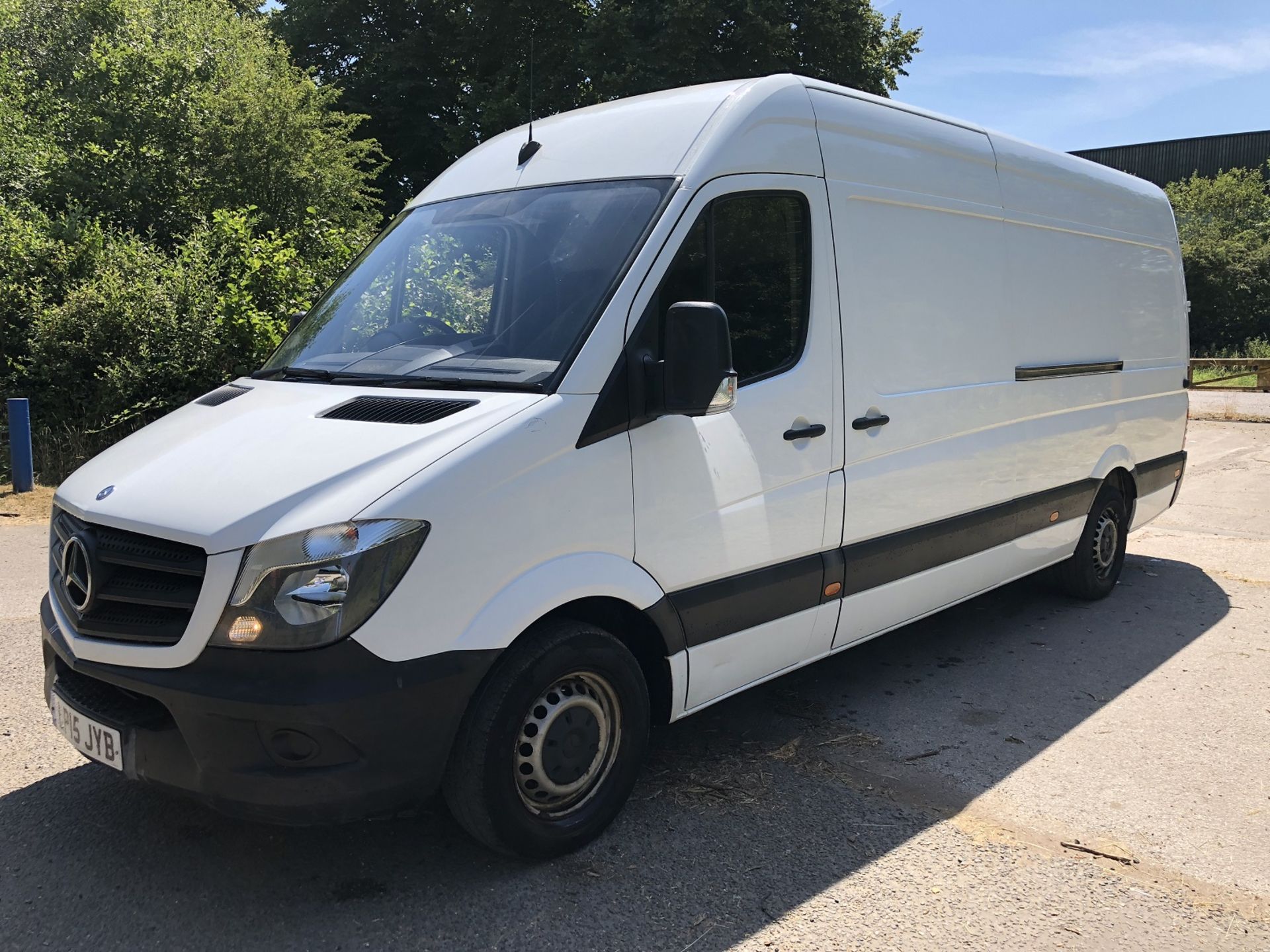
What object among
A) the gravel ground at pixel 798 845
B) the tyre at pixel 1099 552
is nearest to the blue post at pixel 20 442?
the gravel ground at pixel 798 845

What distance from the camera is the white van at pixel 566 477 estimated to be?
2.73m

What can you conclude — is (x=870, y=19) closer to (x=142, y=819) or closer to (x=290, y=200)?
(x=290, y=200)

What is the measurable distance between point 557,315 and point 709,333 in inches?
21.2

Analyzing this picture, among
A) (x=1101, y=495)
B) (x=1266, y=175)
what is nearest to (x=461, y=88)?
(x=1101, y=495)

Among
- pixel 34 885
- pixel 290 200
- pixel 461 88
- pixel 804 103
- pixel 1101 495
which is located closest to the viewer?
pixel 34 885

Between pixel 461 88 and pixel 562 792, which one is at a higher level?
pixel 461 88

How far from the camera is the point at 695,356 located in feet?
10.3

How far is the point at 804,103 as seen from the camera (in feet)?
13.3

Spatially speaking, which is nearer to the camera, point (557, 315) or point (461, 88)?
point (557, 315)

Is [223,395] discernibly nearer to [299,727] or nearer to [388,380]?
[388,380]

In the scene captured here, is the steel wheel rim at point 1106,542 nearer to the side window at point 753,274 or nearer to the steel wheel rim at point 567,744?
the side window at point 753,274

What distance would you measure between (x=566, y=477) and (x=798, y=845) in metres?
1.49

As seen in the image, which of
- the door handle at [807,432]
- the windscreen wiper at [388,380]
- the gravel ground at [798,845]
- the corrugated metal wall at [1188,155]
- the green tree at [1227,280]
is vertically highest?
the corrugated metal wall at [1188,155]

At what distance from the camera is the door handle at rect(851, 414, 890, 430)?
13.6 ft
